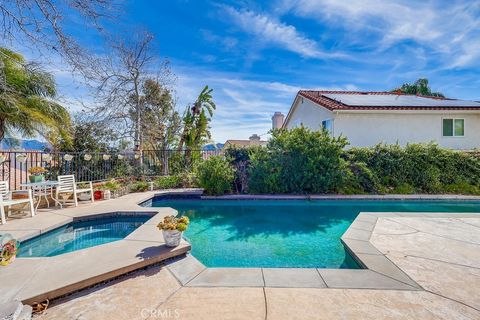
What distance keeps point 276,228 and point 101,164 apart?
935 cm

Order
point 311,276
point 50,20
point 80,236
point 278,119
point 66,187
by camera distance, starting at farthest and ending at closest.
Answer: point 278,119 < point 66,187 < point 80,236 < point 50,20 < point 311,276

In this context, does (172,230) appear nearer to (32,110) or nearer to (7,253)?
(7,253)

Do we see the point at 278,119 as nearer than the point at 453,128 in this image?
No

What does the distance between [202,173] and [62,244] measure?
5.49 meters

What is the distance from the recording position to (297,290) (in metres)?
2.96

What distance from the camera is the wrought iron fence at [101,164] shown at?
8875 mm

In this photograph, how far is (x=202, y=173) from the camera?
Answer: 10.0 m

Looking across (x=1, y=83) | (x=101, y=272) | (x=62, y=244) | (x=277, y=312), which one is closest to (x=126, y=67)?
(x=1, y=83)

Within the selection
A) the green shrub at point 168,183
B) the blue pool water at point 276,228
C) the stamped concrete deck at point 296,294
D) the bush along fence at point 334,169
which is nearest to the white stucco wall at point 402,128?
the bush along fence at point 334,169

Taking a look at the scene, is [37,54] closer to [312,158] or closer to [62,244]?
[62,244]

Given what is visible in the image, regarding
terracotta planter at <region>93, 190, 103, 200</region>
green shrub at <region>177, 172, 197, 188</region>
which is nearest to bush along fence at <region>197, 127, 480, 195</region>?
green shrub at <region>177, 172, 197, 188</region>

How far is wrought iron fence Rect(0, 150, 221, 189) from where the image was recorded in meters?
8.88

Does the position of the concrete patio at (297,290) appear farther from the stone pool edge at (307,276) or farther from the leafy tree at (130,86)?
the leafy tree at (130,86)

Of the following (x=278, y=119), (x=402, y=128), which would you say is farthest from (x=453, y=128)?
(x=278, y=119)
